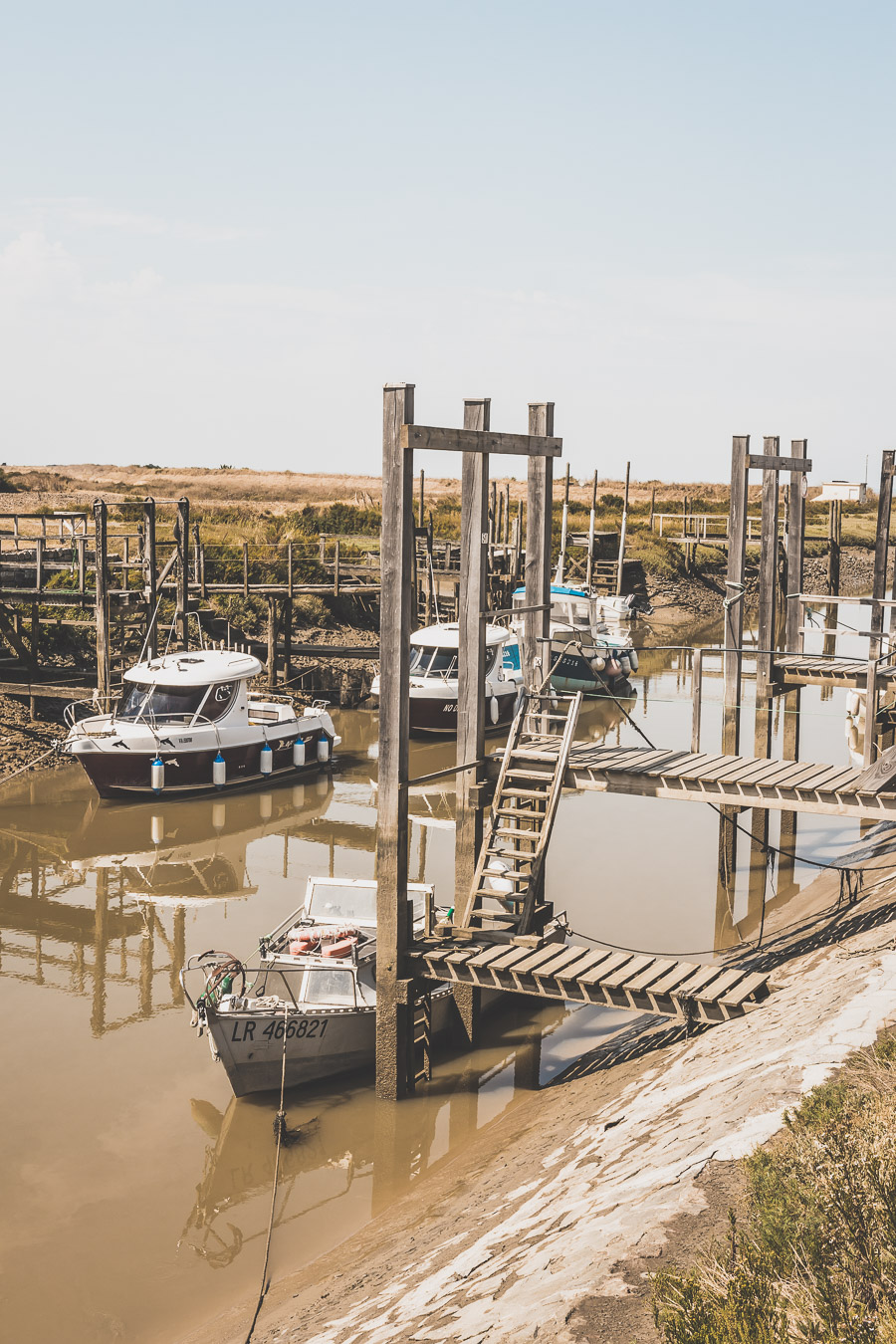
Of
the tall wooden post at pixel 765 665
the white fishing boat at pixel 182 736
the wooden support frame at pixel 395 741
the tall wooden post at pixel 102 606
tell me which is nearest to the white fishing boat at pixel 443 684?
the white fishing boat at pixel 182 736

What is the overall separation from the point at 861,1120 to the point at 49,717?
2138 centimetres

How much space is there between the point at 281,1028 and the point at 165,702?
11822 mm

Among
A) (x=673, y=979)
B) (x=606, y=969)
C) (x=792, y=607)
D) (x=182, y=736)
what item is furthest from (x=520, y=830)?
(x=182, y=736)

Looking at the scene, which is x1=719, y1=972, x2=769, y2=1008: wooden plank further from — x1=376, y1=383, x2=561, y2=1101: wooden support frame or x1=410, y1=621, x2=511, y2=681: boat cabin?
x1=410, y1=621, x2=511, y2=681: boat cabin

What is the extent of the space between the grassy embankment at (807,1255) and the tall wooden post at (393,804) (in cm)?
498

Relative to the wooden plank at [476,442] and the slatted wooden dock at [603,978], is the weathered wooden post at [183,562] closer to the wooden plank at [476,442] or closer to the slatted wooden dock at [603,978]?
the wooden plank at [476,442]

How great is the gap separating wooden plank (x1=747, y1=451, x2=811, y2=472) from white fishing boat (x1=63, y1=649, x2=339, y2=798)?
10214mm

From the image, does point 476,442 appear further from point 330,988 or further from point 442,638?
point 442,638

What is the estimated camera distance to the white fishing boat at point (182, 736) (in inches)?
790

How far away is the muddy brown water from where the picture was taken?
8.31 m

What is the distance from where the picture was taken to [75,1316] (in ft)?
25.1

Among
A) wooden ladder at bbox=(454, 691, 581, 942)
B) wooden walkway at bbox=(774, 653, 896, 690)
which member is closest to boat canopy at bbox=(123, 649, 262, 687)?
wooden walkway at bbox=(774, 653, 896, 690)

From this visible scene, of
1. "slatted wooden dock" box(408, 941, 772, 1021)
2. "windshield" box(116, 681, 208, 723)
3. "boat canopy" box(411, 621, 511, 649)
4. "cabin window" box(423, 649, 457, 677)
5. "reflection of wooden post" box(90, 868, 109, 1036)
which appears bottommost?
"reflection of wooden post" box(90, 868, 109, 1036)

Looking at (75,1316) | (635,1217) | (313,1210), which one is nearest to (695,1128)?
(635,1217)
